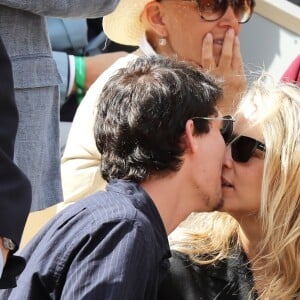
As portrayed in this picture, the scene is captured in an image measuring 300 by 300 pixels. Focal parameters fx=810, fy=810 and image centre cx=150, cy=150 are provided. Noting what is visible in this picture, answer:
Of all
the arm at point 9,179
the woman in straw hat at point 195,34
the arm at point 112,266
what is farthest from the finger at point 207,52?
the arm at point 9,179

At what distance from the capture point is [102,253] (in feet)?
5.46

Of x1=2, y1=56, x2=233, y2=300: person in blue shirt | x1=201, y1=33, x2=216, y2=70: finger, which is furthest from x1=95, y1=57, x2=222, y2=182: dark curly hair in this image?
x1=201, y1=33, x2=216, y2=70: finger

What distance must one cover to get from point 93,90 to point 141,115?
788 mm

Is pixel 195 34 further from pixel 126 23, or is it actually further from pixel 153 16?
pixel 126 23

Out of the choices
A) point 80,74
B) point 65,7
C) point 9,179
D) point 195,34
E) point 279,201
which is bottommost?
point 80,74

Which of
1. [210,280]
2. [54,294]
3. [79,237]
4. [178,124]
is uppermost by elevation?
[178,124]

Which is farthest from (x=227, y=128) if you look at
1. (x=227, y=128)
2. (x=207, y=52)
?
(x=207, y=52)

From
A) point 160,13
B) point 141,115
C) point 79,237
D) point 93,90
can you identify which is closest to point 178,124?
point 141,115

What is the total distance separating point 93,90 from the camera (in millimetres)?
2672

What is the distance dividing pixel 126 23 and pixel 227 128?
102 cm

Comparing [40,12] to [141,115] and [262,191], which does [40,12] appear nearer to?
[141,115]

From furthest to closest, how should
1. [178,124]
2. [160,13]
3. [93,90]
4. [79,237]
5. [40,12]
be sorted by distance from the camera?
[160,13] < [93,90] < [178,124] < [40,12] < [79,237]

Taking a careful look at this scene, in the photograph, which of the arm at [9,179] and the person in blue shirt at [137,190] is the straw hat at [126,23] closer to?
the person in blue shirt at [137,190]

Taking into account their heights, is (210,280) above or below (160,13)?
below
